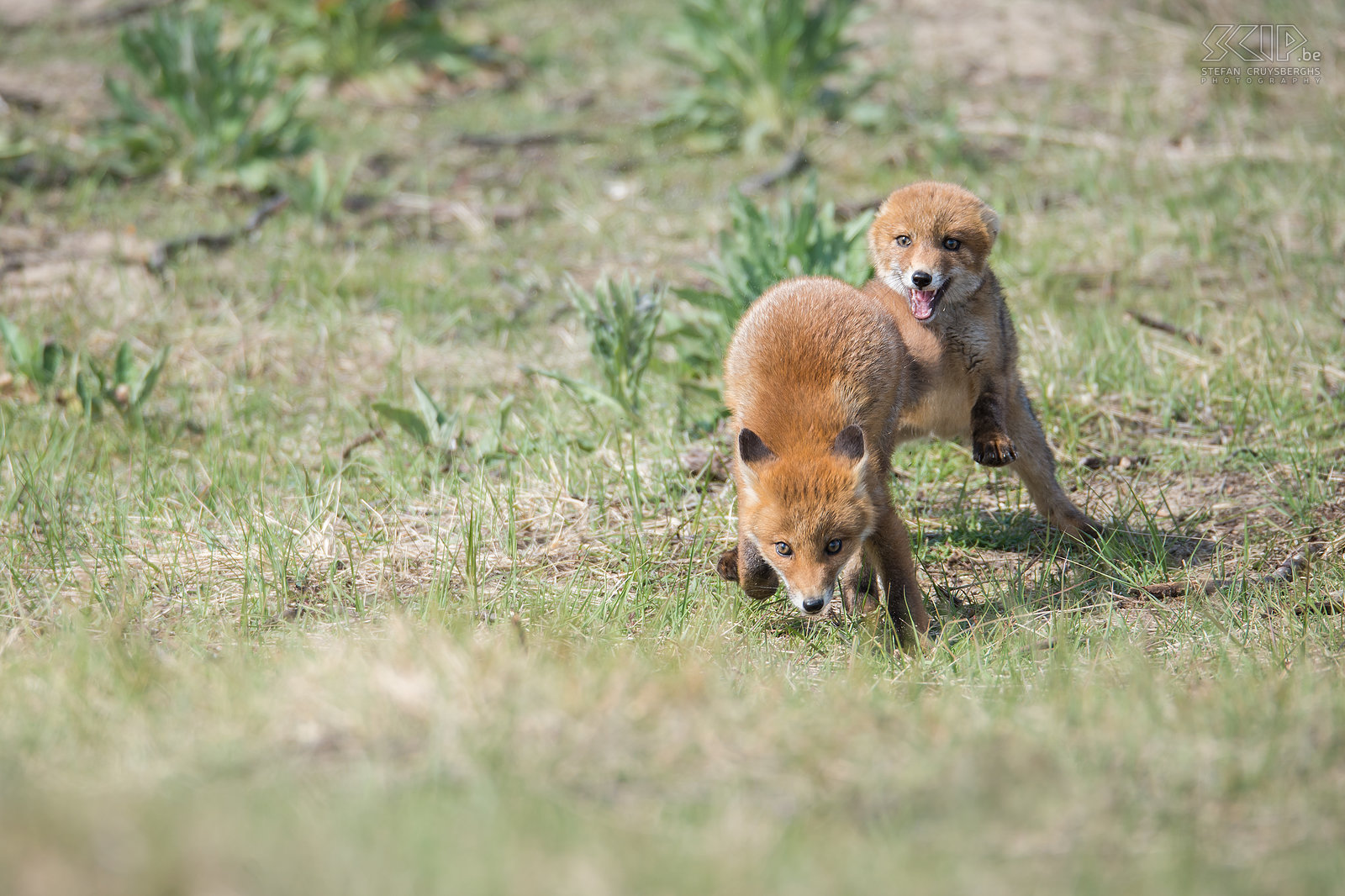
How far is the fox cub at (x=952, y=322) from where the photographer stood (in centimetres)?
518

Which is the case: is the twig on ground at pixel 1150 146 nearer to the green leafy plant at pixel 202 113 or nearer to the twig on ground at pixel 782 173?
the twig on ground at pixel 782 173

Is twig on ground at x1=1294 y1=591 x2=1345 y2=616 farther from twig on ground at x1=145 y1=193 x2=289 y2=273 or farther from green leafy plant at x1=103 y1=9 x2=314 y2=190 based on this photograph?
green leafy plant at x1=103 y1=9 x2=314 y2=190

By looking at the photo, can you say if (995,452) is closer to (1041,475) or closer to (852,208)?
(1041,475)

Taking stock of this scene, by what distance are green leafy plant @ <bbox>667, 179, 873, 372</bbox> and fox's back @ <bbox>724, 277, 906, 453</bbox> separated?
1.53 metres

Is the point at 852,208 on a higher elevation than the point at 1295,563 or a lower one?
higher

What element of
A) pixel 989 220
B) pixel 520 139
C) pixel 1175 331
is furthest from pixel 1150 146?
pixel 520 139

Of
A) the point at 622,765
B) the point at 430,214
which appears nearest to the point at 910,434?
the point at 622,765

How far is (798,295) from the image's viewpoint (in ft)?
16.1

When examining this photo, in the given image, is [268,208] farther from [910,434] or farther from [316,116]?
[910,434]

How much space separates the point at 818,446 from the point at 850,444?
150 mm

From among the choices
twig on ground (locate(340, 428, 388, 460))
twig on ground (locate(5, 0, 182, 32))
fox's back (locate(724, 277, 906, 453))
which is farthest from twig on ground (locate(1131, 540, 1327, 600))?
twig on ground (locate(5, 0, 182, 32))

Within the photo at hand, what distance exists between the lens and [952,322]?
5328 mm

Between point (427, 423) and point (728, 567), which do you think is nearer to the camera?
point (728, 567)

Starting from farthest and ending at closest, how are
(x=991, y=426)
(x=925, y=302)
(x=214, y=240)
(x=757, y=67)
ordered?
(x=757, y=67)
(x=214, y=240)
(x=925, y=302)
(x=991, y=426)
